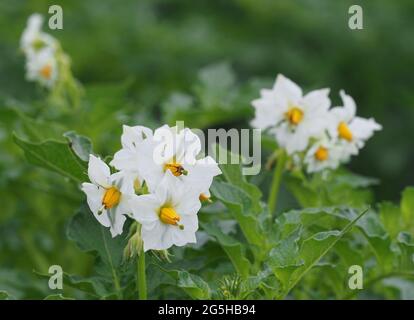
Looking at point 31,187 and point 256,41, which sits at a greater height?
point 256,41

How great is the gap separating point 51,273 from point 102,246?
0.12 m

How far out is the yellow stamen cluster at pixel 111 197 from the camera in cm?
167

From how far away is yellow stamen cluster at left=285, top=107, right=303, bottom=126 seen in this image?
2209 mm

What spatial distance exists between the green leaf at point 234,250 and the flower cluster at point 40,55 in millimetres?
1133

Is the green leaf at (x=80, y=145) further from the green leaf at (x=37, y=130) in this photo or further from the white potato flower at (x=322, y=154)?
the white potato flower at (x=322, y=154)

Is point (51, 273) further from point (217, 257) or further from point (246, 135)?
point (246, 135)

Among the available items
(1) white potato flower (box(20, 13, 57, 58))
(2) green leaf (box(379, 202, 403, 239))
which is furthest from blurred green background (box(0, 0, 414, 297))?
(2) green leaf (box(379, 202, 403, 239))

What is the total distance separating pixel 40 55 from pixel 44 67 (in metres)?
0.05

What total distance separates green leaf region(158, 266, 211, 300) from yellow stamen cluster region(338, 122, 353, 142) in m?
0.67

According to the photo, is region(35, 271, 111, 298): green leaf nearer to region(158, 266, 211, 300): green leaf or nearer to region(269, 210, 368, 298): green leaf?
region(158, 266, 211, 300): green leaf

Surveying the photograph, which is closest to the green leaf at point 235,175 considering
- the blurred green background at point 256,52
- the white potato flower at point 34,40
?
the white potato flower at point 34,40

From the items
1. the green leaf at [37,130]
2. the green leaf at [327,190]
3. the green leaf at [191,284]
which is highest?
the green leaf at [37,130]

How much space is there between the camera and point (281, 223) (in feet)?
6.37
